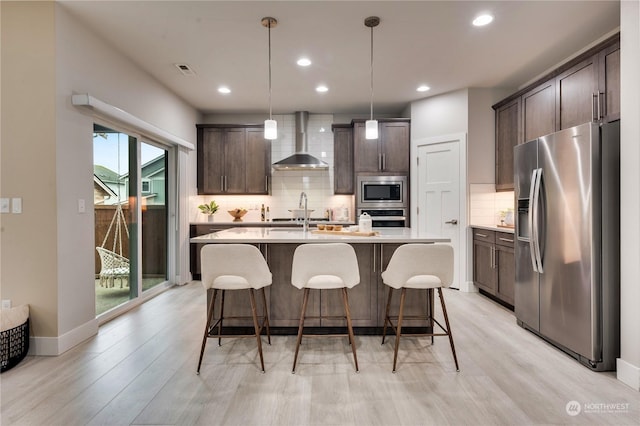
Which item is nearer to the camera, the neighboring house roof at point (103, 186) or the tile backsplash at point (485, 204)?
the neighboring house roof at point (103, 186)

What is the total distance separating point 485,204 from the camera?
469 centimetres

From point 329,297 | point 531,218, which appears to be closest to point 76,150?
point 329,297

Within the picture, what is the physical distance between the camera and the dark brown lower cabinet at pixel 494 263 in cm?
374

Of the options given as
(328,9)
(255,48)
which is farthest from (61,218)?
(328,9)

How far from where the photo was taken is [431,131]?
5062 mm

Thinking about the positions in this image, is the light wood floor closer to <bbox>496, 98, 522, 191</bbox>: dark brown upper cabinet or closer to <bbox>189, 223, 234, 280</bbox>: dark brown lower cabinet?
<bbox>496, 98, 522, 191</bbox>: dark brown upper cabinet

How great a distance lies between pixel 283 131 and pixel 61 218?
3.90 meters

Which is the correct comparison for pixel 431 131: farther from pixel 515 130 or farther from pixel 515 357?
pixel 515 357

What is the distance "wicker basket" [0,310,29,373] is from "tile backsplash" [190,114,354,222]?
355cm

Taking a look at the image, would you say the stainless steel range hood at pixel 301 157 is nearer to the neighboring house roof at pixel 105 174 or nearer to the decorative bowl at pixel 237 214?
the decorative bowl at pixel 237 214

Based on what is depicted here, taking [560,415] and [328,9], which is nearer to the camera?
[560,415]

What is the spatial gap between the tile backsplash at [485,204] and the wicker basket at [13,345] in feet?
16.1

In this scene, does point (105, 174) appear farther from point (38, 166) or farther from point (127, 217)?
point (38, 166)

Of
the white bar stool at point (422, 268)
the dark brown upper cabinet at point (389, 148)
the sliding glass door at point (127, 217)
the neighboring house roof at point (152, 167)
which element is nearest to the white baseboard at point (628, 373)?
the white bar stool at point (422, 268)
